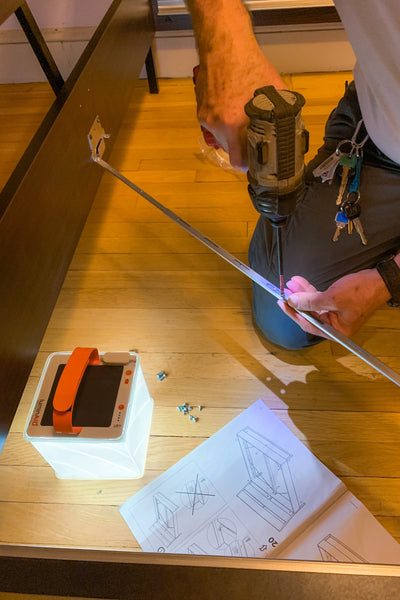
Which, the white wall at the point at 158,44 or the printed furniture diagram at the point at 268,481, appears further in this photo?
the white wall at the point at 158,44

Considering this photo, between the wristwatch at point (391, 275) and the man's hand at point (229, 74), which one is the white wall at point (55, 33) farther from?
the wristwatch at point (391, 275)

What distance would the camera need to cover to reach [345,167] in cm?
104

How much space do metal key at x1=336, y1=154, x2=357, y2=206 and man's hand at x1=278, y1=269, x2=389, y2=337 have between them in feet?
0.70

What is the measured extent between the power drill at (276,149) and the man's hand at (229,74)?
0.37ft

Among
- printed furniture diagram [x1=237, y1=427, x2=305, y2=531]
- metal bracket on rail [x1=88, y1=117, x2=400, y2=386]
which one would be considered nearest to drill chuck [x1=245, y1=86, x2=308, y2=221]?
metal bracket on rail [x1=88, y1=117, x2=400, y2=386]

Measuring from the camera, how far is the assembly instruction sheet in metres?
0.91

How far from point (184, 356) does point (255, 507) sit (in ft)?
1.40

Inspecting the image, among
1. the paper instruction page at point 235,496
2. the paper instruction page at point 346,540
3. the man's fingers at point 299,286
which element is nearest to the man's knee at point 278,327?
the man's fingers at point 299,286

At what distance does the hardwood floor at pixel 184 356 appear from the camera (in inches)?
39.4

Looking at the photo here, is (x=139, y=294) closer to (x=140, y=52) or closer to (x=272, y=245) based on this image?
(x=272, y=245)

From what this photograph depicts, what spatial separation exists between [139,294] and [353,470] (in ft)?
2.53

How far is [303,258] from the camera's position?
3.63 feet

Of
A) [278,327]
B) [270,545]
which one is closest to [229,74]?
[278,327]

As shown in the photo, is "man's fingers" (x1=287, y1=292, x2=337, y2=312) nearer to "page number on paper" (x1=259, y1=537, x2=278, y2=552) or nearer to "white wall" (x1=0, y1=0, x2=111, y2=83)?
"page number on paper" (x1=259, y1=537, x2=278, y2=552)
